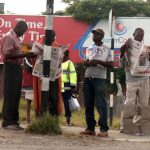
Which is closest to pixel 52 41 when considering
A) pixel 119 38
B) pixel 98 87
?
pixel 98 87

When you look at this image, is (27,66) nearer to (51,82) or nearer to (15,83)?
(51,82)

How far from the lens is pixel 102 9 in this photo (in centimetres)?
2264

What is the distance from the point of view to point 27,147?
8602mm

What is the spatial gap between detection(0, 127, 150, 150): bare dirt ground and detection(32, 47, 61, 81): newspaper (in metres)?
1.09

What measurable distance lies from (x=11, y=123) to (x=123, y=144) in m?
2.13

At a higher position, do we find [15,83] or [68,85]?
[15,83]

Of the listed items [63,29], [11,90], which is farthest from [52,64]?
[63,29]

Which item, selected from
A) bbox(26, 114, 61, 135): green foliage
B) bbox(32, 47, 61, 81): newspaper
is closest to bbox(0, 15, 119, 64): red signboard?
bbox(32, 47, 61, 81): newspaper

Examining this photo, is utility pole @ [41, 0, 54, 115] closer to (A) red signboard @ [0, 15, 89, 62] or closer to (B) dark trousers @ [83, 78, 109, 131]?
(B) dark trousers @ [83, 78, 109, 131]

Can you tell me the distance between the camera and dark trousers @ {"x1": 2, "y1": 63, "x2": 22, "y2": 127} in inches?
396

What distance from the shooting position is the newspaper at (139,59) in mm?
10547

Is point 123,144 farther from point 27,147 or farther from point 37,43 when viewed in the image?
point 37,43

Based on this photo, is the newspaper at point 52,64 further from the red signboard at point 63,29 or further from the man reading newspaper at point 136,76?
the red signboard at point 63,29

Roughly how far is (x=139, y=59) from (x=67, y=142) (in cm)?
232
